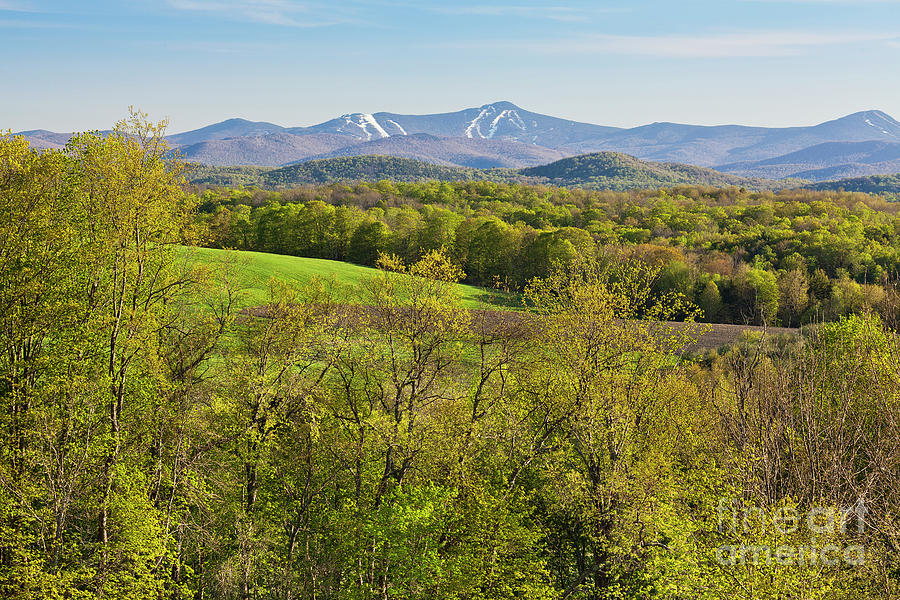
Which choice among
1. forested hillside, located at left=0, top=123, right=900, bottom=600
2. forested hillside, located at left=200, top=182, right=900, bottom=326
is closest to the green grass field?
forested hillside, located at left=200, top=182, right=900, bottom=326

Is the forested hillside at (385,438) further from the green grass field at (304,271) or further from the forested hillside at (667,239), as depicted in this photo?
the green grass field at (304,271)

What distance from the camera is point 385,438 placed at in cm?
2502

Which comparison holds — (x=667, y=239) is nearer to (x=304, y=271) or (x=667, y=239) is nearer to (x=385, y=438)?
(x=304, y=271)

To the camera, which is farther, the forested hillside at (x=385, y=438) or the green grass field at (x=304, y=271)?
the green grass field at (x=304, y=271)

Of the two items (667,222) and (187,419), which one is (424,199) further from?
(187,419)

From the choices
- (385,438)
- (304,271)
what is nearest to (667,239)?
(304,271)

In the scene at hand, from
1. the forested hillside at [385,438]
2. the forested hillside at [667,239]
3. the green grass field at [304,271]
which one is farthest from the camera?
the forested hillside at [667,239]

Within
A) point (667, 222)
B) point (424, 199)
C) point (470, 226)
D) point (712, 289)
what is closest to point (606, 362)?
point (712, 289)

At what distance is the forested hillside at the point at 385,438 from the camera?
19.1m

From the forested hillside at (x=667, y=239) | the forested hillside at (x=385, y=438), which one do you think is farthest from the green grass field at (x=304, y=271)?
the forested hillside at (x=385, y=438)

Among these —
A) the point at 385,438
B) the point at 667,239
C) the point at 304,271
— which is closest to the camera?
the point at 385,438

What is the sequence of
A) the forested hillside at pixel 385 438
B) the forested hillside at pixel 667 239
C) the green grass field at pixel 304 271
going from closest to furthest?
1. the forested hillside at pixel 385 438
2. the green grass field at pixel 304 271
3. the forested hillside at pixel 667 239

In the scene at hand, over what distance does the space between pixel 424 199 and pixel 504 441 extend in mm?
146993

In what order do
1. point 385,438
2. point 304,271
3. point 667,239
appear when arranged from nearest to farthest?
1. point 385,438
2. point 304,271
3. point 667,239
